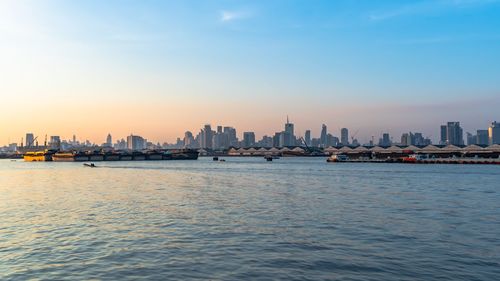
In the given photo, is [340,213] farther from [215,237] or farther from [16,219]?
[16,219]

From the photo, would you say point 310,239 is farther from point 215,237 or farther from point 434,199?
point 434,199

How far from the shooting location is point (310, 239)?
77.6 ft

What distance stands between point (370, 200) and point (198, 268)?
28.4 m

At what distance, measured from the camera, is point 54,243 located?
2294cm

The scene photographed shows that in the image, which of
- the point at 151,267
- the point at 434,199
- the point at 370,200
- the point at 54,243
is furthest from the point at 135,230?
the point at 434,199

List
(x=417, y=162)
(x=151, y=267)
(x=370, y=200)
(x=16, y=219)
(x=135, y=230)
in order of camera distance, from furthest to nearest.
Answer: (x=417, y=162) < (x=370, y=200) < (x=16, y=219) < (x=135, y=230) < (x=151, y=267)

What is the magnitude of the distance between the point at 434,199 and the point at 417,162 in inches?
5044

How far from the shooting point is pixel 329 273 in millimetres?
17141

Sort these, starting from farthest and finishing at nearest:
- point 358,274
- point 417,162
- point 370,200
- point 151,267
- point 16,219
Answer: point 417,162
point 370,200
point 16,219
point 151,267
point 358,274

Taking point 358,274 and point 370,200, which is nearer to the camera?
point 358,274

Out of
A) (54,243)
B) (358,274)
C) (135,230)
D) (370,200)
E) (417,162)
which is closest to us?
(358,274)

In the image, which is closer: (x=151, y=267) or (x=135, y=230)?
(x=151, y=267)

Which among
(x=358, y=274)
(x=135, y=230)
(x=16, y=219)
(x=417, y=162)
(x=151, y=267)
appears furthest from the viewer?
(x=417, y=162)

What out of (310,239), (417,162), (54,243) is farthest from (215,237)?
(417,162)
